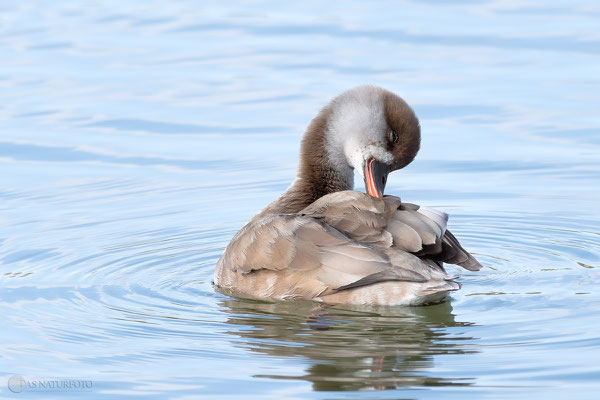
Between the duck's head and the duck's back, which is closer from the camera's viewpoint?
the duck's back

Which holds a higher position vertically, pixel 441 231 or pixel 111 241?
pixel 441 231

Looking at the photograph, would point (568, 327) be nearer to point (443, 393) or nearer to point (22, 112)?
point (443, 393)

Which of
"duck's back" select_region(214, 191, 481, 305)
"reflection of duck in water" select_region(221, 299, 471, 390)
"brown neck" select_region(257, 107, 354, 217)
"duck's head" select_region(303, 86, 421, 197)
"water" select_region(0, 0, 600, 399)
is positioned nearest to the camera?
"reflection of duck in water" select_region(221, 299, 471, 390)

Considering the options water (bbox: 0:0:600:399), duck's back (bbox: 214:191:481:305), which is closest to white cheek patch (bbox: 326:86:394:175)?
duck's back (bbox: 214:191:481:305)

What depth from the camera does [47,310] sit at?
886 centimetres

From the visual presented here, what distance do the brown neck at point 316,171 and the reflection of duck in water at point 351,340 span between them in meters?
1.36

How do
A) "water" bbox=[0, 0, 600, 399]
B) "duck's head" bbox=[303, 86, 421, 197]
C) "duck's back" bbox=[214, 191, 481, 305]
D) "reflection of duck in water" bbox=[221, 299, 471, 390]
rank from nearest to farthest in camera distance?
"reflection of duck in water" bbox=[221, 299, 471, 390], "water" bbox=[0, 0, 600, 399], "duck's back" bbox=[214, 191, 481, 305], "duck's head" bbox=[303, 86, 421, 197]

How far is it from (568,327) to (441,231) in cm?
110

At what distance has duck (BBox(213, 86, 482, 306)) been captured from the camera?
821 centimetres

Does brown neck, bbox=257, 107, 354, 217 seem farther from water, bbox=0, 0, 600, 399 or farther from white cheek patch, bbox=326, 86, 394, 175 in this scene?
water, bbox=0, 0, 600, 399

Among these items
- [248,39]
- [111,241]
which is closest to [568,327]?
[111,241]

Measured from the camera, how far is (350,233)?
854 cm

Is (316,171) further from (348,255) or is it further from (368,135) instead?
(348,255)

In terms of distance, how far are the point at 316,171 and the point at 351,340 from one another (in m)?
2.41
